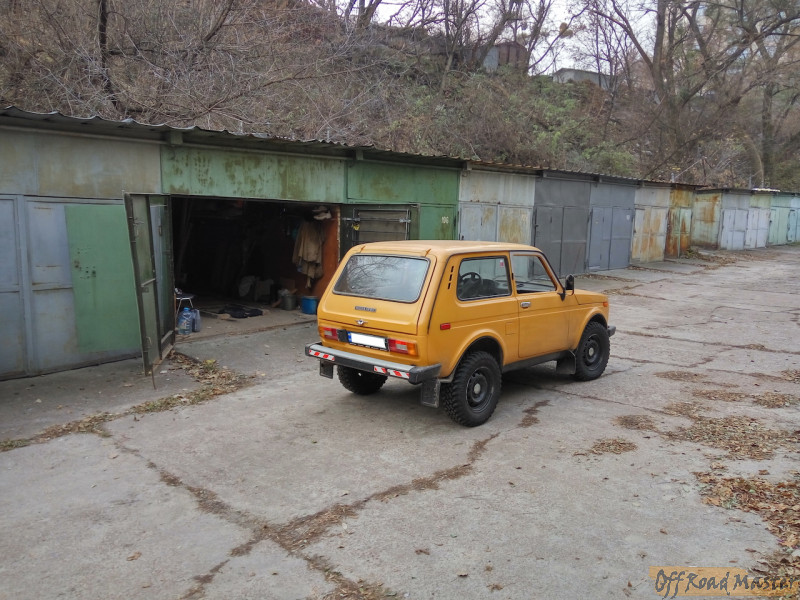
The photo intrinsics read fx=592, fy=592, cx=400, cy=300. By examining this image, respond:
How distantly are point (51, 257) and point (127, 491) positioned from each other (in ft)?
14.0

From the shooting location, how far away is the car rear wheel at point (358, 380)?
678 centimetres

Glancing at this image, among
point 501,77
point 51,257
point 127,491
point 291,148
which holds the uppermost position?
point 501,77

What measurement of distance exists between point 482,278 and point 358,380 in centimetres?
188

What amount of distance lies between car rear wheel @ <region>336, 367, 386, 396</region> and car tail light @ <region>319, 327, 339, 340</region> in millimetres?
693

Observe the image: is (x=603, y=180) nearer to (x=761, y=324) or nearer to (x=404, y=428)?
(x=761, y=324)

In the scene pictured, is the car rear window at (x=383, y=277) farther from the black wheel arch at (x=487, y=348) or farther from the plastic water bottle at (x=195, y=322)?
the plastic water bottle at (x=195, y=322)

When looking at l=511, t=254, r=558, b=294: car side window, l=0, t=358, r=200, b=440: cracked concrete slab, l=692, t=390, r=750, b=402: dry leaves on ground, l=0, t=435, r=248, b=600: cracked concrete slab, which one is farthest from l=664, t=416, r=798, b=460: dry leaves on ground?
l=0, t=358, r=200, b=440: cracked concrete slab

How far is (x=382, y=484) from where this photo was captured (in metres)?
4.69

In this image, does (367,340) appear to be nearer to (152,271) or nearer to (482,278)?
(482,278)

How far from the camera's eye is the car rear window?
5703mm

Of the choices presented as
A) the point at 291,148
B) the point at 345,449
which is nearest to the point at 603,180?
the point at 291,148

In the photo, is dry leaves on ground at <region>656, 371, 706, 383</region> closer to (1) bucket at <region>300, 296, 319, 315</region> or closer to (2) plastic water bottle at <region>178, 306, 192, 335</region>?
(1) bucket at <region>300, 296, 319, 315</region>

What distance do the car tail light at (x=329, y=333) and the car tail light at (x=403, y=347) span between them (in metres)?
0.78

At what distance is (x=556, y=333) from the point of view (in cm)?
685
